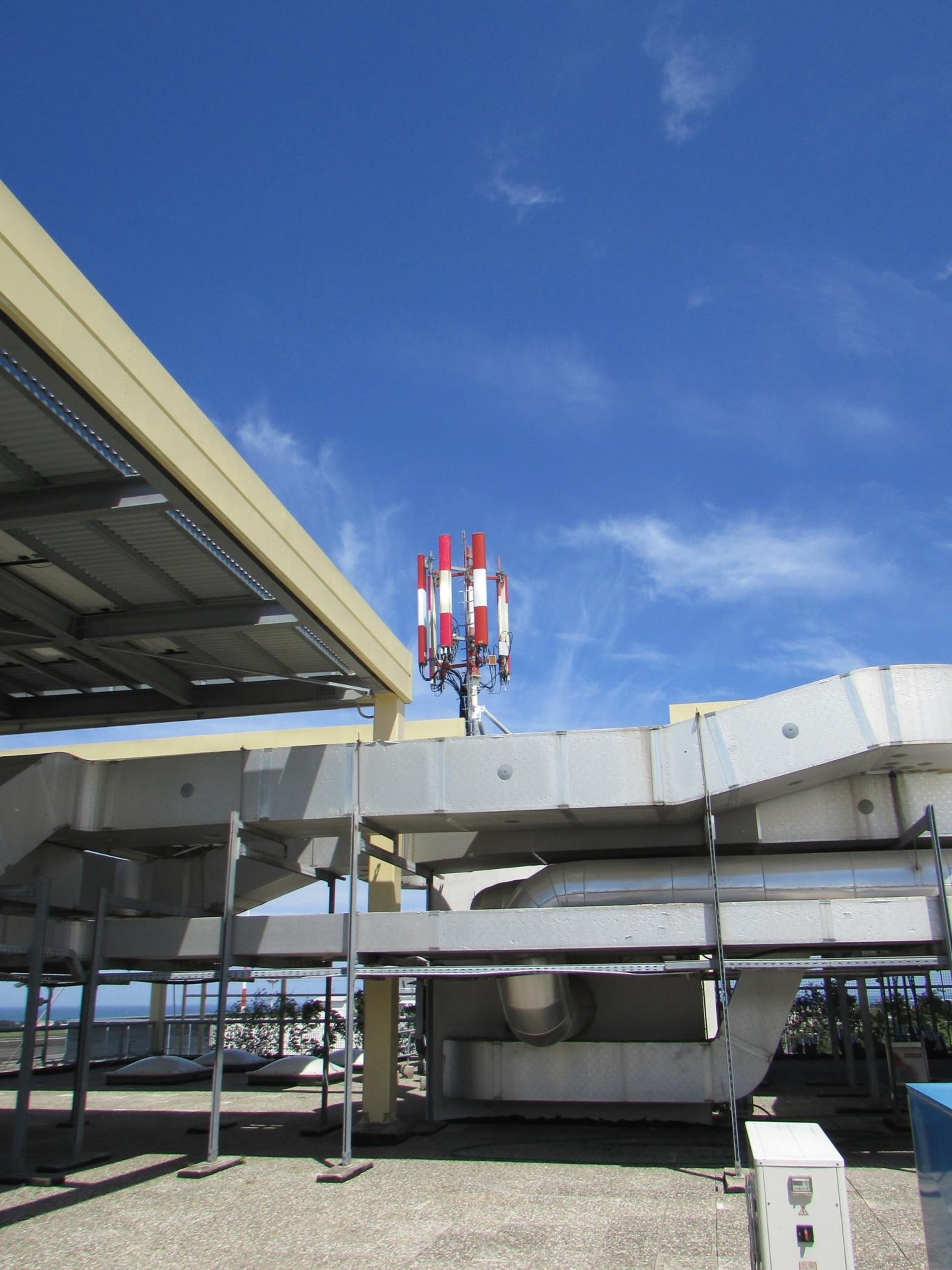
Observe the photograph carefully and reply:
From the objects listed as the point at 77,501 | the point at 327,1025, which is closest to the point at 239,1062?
the point at 327,1025

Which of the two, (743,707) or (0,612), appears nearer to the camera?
(743,707)

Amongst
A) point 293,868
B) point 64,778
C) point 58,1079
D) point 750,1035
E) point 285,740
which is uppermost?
point 285,740

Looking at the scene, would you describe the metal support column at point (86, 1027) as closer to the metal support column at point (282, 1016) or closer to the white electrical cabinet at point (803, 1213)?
the white electrical cabinet at point (803, 1213)

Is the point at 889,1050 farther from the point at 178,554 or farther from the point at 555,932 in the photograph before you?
the point at 178,554

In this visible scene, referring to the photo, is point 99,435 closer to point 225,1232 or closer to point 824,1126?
point 225,1232

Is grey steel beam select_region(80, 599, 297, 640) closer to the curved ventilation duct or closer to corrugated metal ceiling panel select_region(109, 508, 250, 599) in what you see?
corrugated metal ceiling panel select_region(109, 508, 250, 599)

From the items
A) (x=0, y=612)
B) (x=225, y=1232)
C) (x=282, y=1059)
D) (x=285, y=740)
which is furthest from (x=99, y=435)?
(x=282, y=1059)

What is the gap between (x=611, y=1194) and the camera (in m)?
10.5

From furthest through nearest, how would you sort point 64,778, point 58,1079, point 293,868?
point 58,1079
point 293,868
point 64,778

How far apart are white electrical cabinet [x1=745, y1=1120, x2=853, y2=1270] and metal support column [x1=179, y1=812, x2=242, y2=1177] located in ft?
25.4

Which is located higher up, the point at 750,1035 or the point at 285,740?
the point at 285,740

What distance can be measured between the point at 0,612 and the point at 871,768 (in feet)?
41.3

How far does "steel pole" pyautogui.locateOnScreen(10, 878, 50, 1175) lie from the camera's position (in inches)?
443

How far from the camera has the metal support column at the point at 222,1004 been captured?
39.4 ft
